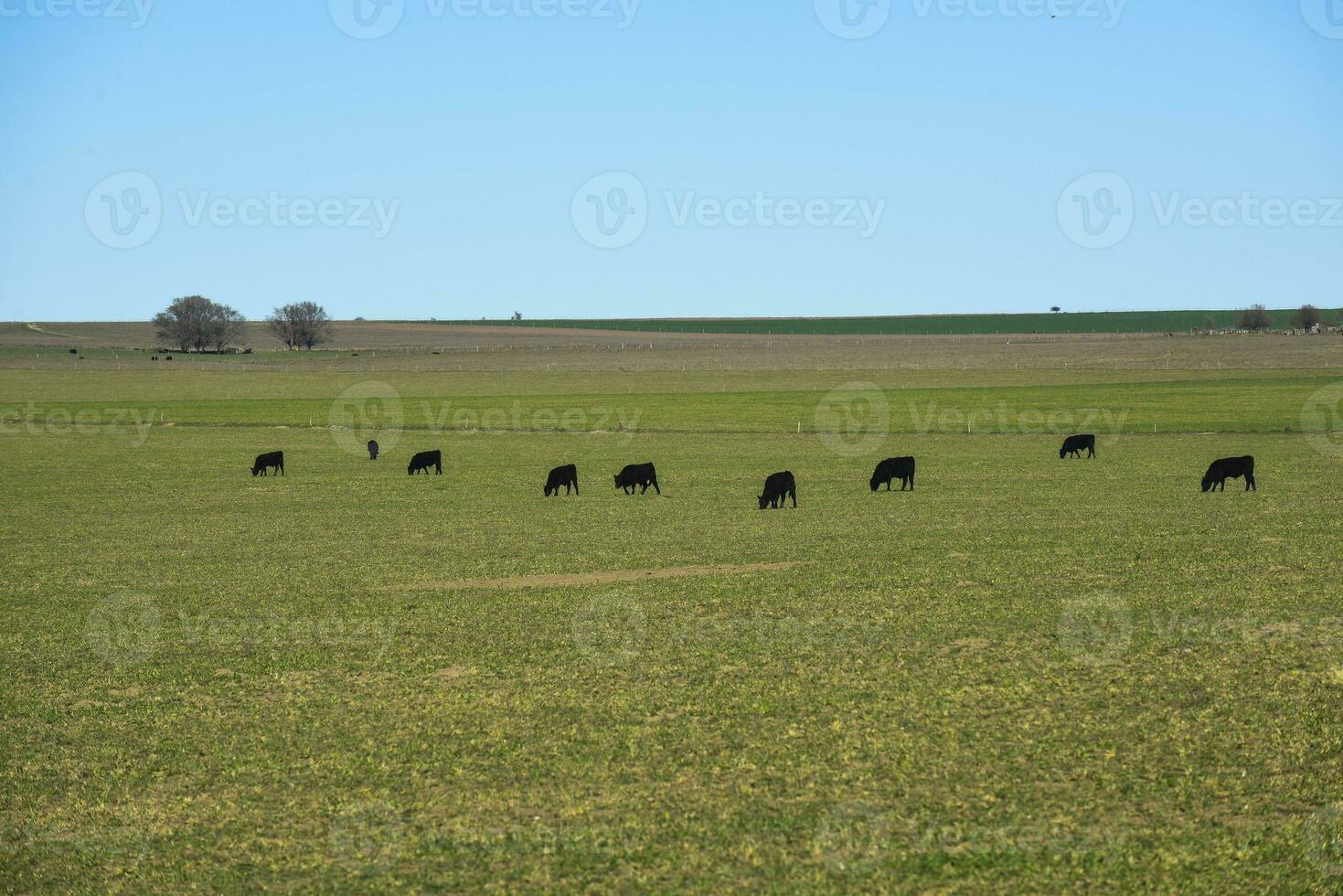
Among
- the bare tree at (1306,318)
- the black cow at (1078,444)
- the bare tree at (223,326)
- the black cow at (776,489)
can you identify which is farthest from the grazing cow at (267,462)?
the bare tree at (1306,318)

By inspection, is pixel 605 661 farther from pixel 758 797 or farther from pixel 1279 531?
pixel 1279 531

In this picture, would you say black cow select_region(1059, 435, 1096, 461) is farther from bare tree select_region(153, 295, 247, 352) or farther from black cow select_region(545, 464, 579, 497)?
bare tree select_region(153, 295, 247, 352)

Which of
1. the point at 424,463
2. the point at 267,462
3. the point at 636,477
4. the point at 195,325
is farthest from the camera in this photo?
the point at 195,325

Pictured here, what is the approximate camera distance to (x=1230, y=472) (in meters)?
35.4

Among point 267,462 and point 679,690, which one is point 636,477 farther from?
point 679,690

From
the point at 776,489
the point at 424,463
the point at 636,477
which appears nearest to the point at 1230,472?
the point at 776,489

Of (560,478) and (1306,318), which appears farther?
(1306,318)

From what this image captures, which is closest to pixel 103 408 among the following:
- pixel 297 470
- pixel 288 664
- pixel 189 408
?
pixel 189 408

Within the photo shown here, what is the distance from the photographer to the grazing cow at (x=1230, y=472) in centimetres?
3519

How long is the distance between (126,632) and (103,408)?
249 feet

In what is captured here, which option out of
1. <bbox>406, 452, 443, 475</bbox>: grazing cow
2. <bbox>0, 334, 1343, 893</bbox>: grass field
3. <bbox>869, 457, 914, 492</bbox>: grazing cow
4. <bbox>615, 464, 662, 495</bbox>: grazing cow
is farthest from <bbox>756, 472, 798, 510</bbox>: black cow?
<bbox>406, 452, 443, 475</bbox>: grazing cow

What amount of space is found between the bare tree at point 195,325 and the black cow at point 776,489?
166874 mm

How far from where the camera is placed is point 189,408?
8688cm

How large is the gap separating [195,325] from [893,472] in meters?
167
